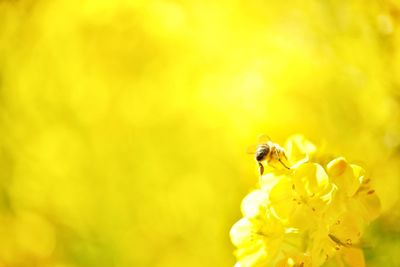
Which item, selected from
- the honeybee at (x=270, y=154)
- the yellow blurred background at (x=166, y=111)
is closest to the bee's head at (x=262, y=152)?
the honeybee at (x=270, y=154)

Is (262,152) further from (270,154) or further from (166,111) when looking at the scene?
(166,111)

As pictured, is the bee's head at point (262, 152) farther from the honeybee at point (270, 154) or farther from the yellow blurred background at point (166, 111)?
the yellow blurred background at point (166, 111)

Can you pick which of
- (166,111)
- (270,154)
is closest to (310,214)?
(270,154)

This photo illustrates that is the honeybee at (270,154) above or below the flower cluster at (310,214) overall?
above

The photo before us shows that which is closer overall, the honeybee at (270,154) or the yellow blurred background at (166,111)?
the honeybee at (270,154)

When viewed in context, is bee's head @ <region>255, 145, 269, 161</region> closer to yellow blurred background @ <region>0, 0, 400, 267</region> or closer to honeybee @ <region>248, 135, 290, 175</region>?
honeybee @ <region>248, 135, 290, 175</region>

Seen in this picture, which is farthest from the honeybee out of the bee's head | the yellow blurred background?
the yellow blurred background

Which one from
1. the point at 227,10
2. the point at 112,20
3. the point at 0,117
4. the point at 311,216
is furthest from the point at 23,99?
Result: the point at 311,216
